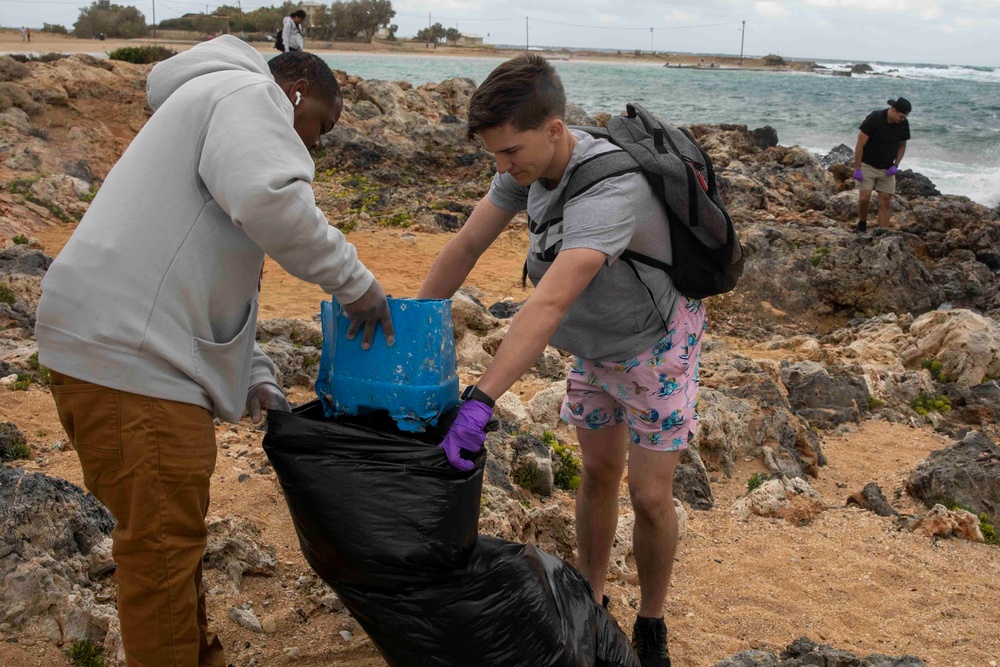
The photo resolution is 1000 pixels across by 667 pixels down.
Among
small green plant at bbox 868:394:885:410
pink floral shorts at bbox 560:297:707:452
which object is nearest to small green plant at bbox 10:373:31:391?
pink floral shorts at bbox 560:297:707:452

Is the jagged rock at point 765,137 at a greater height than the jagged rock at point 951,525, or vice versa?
the jagged rock at point 765,137

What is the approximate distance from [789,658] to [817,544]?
→ 48.0 inches

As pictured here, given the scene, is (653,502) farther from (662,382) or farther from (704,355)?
(704,355)

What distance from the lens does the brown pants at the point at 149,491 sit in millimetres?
1889

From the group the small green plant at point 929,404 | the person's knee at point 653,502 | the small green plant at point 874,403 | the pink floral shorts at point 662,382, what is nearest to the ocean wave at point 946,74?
the small green plant at point 929,404

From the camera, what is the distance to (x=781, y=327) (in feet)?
25.8

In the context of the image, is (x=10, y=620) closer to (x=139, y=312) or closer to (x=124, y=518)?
(x=124, y=518)

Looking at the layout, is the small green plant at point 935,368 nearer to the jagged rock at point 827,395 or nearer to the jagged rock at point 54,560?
the jagged rock at point 827,395

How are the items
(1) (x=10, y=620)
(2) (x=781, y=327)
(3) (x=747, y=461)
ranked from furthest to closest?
(2) (x=781, y=327), (3) (x=747, y=461), (1) (x=10, y=620)

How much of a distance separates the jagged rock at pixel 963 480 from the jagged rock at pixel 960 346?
5.83ft

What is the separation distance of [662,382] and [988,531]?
2.47m

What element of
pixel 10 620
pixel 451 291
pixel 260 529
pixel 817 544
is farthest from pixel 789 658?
pixel 10 620

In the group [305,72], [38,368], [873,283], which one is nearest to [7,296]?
[38,368]

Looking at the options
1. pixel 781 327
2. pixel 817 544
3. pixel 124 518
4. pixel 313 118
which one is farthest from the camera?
pixel 781 327
